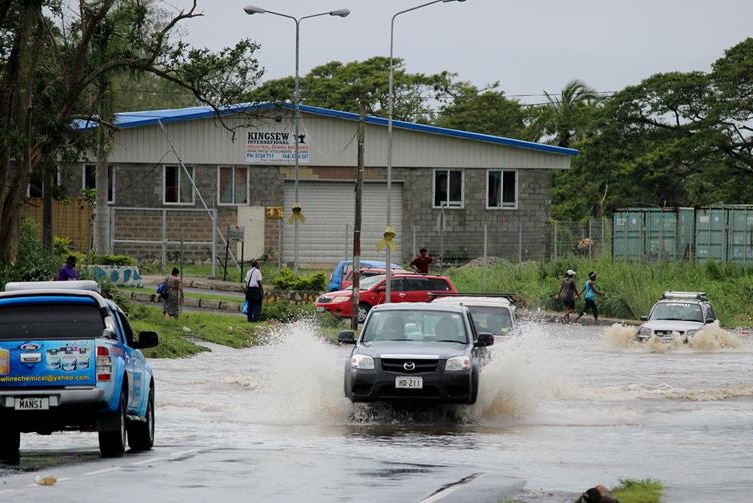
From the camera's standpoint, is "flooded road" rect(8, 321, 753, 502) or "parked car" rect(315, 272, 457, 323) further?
"parked car" rect(315, 272, 457, 323)

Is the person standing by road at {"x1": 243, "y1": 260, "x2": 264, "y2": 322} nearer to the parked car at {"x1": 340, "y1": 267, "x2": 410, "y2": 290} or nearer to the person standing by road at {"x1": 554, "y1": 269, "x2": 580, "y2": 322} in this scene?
the parked car at {"x1": 340, "y1": 267, "x2": 410, "y2": 290}

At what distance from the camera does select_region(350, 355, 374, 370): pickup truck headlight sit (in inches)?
797

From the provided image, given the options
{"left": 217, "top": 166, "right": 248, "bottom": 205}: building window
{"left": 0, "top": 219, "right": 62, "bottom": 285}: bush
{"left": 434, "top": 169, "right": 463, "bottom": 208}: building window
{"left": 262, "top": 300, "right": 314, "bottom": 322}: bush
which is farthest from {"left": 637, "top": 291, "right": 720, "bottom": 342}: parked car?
{"left": 217, "top": 166, "right": 248, "bottom": 205}: building window

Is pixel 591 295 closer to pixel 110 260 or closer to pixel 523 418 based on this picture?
pixel 110 260

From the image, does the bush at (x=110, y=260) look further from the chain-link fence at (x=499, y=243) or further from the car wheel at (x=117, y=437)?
the car wheel at (x=117, y=437)

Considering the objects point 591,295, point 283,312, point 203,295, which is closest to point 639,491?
point 283,312

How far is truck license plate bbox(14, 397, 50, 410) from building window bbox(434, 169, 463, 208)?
50883 millimetres

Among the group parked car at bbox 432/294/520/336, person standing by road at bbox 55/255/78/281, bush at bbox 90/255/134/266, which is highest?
person standing by road at bbox 55/255/78/281

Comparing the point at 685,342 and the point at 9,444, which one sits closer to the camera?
the point at 9,444

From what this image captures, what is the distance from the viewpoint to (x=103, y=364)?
15.6 metres

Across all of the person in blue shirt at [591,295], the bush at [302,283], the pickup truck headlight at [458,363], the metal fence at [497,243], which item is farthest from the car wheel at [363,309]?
the pickup truck headlight at [458,363]

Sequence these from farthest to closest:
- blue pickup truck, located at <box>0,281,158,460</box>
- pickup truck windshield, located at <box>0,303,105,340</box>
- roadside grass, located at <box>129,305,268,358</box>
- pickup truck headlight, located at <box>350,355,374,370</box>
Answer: roadside grass, located at <box>129,305,268,358</box>, pickup truck headlight, located at <box>350,355,374,370</box>, pickup truck windshield, located at <box>0,303,105,340</box>, blue pickup truck, located at <box>0,281,158,460</box>

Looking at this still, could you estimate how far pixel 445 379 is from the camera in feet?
66.0

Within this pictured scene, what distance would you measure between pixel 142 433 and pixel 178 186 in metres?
48.7
